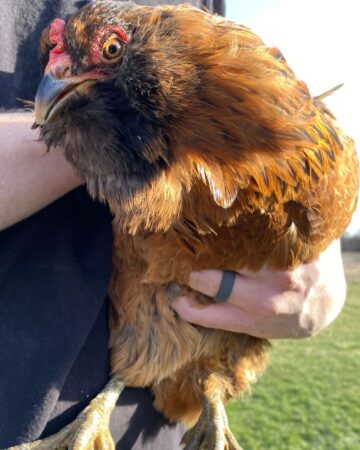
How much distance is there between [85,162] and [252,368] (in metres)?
0.96

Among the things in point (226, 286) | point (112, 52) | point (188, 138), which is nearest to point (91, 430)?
point (226, 286)

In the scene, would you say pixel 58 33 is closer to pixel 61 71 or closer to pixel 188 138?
pixel 61 71

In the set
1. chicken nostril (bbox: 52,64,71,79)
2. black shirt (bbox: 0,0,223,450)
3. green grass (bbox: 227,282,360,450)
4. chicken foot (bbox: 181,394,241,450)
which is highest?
chicken nostril (bbox: 52,64,71,79)

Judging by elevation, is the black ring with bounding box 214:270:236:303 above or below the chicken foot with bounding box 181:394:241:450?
above

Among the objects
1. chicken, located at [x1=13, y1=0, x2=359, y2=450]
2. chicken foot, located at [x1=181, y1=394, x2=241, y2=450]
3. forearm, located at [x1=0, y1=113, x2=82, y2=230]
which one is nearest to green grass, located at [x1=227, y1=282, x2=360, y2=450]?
chicken foot, located at [x1=181, y1=394, x2=241, y2=450]

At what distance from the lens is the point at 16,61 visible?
1419 millimetres

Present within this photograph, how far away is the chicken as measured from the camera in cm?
118

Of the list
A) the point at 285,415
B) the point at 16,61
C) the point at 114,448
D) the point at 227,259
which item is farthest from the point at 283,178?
the point at 285,415

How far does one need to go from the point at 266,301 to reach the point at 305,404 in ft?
18.0

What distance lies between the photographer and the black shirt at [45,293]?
1350 millimetres

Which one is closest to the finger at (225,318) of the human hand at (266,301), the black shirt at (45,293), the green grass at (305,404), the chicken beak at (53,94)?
the human hand at (266,301)

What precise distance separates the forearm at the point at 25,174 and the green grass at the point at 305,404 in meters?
4.37

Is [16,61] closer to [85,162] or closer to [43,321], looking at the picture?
[85,162]

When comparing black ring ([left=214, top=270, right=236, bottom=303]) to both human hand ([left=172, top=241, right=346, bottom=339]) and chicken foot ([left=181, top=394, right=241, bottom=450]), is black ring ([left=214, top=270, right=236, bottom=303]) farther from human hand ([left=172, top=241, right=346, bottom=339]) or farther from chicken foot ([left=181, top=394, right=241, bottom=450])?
chicken foot ([left=181, top=394, right=241, bottom=450])
